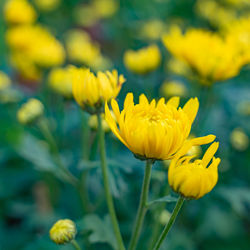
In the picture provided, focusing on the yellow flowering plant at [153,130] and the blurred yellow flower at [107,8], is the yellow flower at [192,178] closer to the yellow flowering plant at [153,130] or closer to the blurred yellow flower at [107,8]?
the yellow flowering plant at [153,130]

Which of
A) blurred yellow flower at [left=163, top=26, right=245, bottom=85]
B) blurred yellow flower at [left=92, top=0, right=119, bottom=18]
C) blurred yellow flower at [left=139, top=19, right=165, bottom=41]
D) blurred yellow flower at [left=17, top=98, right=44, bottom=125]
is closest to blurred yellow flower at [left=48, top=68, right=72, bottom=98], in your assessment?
blurred yellow flower at [left=17, top=98, right=44, bottom=125]

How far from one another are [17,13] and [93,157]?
1746 millimetres

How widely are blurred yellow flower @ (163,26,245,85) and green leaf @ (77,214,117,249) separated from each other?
0.74m

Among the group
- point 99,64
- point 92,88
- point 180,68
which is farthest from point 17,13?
point 92,88

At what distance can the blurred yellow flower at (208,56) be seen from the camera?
1391 mm

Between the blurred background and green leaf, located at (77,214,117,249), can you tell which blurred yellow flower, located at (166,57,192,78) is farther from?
green leaf, located at (77,214,117,249)

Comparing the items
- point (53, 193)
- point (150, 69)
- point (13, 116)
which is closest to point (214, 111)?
point (150, 69)

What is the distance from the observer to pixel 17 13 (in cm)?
271

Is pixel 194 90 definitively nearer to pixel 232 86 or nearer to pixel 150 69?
pixel 232 86

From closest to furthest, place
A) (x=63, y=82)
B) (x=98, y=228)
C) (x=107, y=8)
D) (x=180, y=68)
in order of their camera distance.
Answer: (x=98, y=228) < (x=63, y=82) < (x=180, y=68) < (x=107, y=8)

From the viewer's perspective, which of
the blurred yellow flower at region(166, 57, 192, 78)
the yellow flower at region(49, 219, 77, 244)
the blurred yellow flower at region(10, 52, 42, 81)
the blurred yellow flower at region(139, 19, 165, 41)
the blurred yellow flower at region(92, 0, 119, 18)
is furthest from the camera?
the blurred yellow flower at region(92, 0, 119, 18)

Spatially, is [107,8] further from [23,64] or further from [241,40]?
[241,40]

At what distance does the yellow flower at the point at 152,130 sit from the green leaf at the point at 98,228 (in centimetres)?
42

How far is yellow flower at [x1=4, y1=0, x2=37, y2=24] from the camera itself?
269 centimetres
